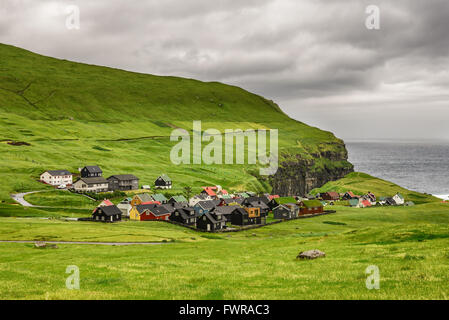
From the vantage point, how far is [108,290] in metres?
20.5

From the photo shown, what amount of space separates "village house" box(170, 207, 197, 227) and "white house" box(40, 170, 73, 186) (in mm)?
68676

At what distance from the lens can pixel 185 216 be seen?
11450 cm

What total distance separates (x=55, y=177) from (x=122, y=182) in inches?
1121

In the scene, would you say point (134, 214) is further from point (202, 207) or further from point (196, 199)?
point (196, 199)

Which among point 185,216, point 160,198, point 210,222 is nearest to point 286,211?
point 210,222

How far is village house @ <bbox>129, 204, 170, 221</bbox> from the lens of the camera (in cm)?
11856

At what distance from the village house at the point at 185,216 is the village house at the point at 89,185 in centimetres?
5822

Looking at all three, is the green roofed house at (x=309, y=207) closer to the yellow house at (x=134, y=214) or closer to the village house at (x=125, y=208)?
the yellow house at (x=134, y=214)

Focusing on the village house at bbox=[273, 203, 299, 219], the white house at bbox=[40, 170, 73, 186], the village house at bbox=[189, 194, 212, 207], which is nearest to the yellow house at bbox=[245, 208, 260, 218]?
the village house at bbox=[273, 203, 299, 219]

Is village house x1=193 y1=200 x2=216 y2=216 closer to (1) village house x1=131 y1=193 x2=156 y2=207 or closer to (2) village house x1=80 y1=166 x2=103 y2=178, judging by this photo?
(1) village house x1=131 y1=193 x2=156 y2=207
